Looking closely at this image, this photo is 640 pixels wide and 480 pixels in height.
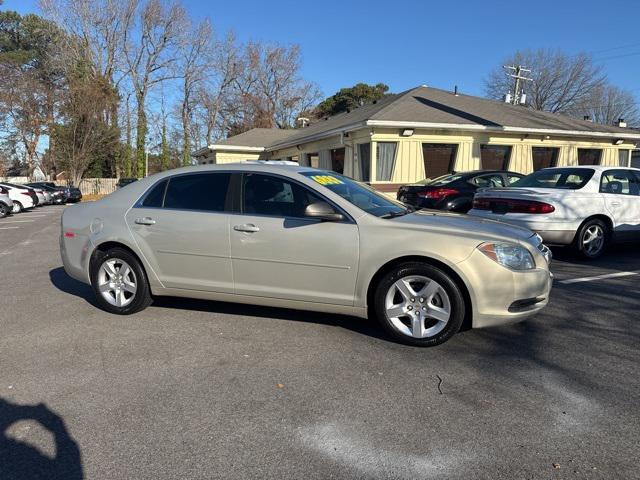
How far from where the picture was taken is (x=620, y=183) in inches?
314

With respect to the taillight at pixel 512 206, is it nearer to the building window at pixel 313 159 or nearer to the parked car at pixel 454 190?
the parked car at pixel 454 190

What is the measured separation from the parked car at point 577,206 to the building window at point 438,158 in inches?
323

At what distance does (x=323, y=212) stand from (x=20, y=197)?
22.4 meters

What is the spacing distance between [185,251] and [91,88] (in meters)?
37.6

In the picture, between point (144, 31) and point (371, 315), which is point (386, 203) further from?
point (144, 31)

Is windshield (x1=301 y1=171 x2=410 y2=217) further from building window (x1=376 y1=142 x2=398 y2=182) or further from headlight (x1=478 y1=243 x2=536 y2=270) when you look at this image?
building window (x1=376 y1=142 x2=398 y2=182)

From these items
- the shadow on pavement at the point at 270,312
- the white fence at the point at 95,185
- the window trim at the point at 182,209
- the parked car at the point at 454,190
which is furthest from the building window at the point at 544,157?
the white fence at the point at 95,185

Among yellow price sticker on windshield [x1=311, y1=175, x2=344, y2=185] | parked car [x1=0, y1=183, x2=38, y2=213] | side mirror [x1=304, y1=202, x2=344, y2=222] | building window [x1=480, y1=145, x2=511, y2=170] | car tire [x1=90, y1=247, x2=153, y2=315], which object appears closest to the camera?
side mirror [x1=304, y1=202, x2=344, y2=222]

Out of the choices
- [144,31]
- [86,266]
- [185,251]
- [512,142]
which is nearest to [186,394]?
[185,251]

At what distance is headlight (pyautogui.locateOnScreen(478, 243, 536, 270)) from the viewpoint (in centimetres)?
389

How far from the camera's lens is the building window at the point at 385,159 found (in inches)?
617

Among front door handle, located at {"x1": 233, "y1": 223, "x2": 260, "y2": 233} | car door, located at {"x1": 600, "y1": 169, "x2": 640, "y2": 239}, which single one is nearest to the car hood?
front door handle, located at {"x1": 233, "y1": 223, "x2": 260, "y2": 233}

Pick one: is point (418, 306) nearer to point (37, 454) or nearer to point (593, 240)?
point (37, 454)

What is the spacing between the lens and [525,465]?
2.49m
